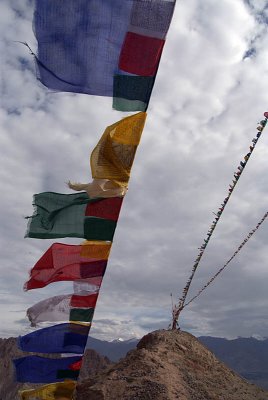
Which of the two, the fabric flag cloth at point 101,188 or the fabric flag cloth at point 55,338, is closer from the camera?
the fabric flag cloth at point 101,188

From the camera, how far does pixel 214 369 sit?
43.8 metres

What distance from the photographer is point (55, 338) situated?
42.4 feet

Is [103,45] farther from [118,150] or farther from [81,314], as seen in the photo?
[81,314]

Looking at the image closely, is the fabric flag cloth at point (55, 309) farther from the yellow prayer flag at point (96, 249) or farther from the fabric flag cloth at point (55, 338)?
the yellow prayer flag at point (96, 249)

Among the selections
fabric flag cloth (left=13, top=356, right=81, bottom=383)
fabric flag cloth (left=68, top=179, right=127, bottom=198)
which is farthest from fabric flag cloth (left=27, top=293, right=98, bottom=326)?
fabric flag cloth (left=68, top=179, right=127, bottom=198)

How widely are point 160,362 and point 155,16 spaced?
3814 centimetres

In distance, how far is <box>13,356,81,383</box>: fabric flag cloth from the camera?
1316 cm

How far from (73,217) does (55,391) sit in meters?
6.03

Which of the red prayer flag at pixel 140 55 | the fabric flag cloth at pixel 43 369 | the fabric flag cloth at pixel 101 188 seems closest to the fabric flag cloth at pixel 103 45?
the red prayer flag at pixel 140 55

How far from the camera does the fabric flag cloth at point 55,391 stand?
520 inches

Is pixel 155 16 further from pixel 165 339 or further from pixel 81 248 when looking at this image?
pixel 165 339

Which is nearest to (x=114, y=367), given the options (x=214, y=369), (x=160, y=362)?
(x=160, y=362)

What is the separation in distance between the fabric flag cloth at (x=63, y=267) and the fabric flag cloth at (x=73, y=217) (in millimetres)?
712

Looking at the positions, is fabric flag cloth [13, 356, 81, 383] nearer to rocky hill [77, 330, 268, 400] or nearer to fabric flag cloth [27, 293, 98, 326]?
fabric flag cloth [27, 293, 98, 326]
